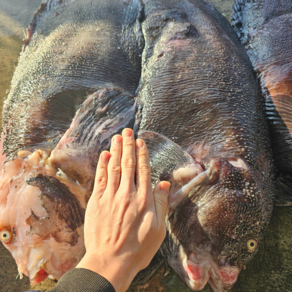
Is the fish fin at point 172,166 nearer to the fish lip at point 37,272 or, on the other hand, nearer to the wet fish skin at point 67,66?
the wet fish skin at point 67,66

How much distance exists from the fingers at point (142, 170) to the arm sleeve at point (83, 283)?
0.46 m

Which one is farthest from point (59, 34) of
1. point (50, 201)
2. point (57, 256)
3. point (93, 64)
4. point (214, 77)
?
point (57, 256)

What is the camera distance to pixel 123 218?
1.35 meters

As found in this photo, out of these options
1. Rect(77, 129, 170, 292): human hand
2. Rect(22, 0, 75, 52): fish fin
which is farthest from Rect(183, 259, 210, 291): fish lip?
Rect(22, 0, 75, 52): fish fin

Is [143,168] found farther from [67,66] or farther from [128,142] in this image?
[67,66]

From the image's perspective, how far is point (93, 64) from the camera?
8.36 feet

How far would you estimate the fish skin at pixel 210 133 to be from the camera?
1696 millimetres

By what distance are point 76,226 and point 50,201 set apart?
24cm

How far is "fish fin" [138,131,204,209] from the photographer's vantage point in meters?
1.76

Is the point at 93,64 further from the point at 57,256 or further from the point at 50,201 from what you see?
the point at 57,256

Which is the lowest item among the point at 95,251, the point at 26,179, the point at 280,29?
the point at 95,251

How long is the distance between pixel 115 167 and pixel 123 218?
0.29 meters

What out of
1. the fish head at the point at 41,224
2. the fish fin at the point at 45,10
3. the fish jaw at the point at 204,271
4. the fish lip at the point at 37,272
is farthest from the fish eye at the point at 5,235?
the fish fin at the point at 45,10

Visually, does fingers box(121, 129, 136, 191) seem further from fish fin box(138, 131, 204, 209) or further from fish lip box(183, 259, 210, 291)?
fish lip box(183, 259, 210, 291)
